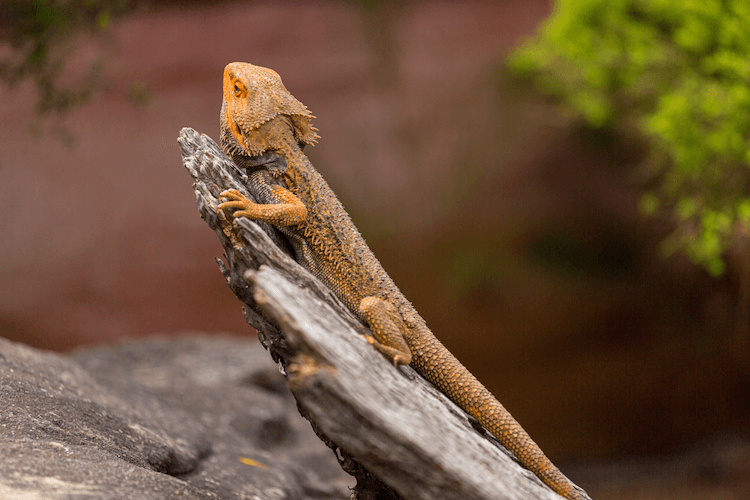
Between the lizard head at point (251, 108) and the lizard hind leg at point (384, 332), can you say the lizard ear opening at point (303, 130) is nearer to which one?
the lizard head at point (251, 108)

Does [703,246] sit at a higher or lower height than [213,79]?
lower

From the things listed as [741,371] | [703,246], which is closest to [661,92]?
[703,246]

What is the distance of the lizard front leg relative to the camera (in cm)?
275

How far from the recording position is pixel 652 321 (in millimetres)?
7621

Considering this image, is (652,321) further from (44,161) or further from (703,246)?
(44,161)

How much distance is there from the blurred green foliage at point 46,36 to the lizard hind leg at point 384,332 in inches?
174

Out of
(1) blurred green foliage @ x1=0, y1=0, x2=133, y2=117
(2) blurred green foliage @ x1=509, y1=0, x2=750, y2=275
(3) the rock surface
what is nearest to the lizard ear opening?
(3) the rock surface

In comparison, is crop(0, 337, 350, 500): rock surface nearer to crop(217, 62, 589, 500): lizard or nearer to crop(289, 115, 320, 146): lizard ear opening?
crop(217, 62, 589, 500): lizard

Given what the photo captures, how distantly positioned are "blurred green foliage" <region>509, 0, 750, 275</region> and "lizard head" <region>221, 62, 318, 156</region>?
3.67m

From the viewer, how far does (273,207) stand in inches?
113

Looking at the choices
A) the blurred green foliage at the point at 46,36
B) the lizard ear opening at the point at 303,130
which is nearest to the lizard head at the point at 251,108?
the lizard ear opening at the point at 303,130

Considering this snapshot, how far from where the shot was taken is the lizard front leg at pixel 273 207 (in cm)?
275

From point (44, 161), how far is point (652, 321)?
336 inches

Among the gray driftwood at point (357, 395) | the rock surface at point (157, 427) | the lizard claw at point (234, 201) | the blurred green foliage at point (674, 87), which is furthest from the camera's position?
the blurred green foliage at point (674, 87)
